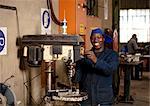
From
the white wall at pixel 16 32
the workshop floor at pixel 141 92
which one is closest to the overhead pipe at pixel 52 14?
the white wall at pixel 16 32

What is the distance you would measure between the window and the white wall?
742 cm

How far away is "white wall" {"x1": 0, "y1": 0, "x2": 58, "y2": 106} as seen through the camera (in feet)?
8.65

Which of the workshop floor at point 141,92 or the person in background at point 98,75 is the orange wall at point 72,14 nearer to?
the person in background at point 98,75

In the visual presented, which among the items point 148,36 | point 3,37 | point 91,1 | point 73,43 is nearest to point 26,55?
point 3,37

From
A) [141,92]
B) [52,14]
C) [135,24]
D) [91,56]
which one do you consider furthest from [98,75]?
[135,24]

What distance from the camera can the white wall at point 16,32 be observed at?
8.65 feet

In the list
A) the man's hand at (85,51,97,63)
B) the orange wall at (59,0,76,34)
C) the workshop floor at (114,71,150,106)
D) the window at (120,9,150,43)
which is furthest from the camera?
the window at (120,9,150,43)

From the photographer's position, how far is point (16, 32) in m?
2.77

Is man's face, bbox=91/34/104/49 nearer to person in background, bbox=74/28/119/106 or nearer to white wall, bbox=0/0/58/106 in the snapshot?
person in background, bbox=74/28/119/106

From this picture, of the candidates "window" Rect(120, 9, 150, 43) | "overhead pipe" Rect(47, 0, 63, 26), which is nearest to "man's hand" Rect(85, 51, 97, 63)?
"overhead pipe" Rect(47, 0, 63, 26)

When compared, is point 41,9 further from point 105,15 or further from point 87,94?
point 105,15

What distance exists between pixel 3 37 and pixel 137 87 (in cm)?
477

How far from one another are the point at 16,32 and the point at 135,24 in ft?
26.5

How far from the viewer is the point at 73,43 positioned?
2.44m
